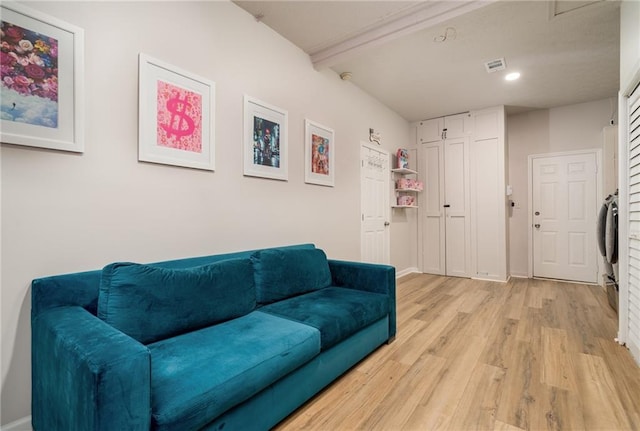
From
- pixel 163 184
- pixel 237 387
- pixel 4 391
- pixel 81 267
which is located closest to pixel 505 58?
pixel 163 184

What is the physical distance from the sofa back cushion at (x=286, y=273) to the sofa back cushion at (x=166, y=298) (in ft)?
0.80

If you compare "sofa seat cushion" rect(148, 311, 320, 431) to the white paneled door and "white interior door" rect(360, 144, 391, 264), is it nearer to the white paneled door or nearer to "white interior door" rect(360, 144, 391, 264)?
"white interior door" rect(360, 144, 391, 264)

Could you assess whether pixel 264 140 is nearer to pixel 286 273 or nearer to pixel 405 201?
pixel 286 273

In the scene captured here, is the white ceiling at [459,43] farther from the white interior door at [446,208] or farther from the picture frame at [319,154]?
the white interior door at [446,208]

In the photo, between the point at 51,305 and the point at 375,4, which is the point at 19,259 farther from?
the point at 375,4

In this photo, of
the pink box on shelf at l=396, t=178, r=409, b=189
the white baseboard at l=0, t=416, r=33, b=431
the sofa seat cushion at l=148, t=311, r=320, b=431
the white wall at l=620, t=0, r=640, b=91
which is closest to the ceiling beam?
the white wall at l=620, t=0, r=640, b=91

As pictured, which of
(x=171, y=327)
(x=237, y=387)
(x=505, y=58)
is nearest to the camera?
(x=237, y=387)

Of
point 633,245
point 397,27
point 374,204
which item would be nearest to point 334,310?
point 633,245

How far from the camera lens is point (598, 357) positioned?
2205 millimetres

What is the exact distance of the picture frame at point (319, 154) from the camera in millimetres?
3095

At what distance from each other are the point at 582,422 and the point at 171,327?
7.07 feet

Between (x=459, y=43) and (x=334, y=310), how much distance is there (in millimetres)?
2888

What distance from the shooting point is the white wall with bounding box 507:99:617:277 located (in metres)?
4.56

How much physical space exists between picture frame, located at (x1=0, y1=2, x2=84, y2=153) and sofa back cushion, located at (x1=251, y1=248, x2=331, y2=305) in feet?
4.14
